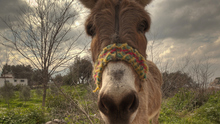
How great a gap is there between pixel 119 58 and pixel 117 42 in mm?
287

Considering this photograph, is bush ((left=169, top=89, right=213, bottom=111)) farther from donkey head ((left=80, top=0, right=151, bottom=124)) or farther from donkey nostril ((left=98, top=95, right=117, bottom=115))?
donkey nostril ((left=98, top=95, right=117, bottom=115))

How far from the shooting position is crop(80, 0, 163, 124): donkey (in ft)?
4.39

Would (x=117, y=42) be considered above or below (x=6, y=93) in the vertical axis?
above

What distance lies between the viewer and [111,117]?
4.67 feet

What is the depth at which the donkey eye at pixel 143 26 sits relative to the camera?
7.16 feet

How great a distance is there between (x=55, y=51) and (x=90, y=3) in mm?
5748

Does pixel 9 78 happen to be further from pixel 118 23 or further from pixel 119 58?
pixel 119 58

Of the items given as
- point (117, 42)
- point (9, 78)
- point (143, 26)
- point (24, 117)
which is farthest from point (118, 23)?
point (9, 78)

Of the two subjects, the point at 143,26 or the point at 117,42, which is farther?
the point at 143,26

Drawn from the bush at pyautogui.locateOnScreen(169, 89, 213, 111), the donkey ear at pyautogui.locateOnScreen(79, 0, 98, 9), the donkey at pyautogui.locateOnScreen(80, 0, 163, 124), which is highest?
the donkey ear at pyautogui.locateOnScreen(79, 0, 98, 9)

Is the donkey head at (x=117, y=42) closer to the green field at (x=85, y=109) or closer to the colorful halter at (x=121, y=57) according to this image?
the colorful halter at (x=121, y=57)

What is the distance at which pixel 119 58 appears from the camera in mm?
1590

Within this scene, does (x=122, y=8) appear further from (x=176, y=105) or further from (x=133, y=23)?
(x=176, y=105)

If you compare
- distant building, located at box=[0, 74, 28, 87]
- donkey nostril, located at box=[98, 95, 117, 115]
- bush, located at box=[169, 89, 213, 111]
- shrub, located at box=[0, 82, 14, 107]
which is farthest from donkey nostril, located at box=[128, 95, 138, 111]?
shrub, located at box=[0, 82, 14, 107]
